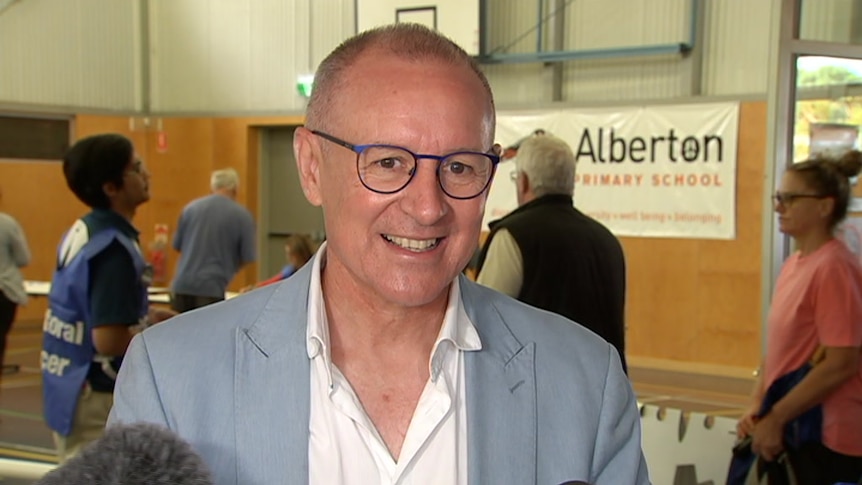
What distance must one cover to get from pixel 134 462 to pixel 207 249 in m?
5.92

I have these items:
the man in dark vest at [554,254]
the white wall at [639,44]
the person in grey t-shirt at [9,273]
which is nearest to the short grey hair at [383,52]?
the man in dark vest at [554,254]

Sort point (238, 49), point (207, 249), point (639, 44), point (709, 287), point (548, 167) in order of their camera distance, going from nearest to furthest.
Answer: point (548, 167), point (207, 249), point (709, 287), point (639, 44), point (238, 49)

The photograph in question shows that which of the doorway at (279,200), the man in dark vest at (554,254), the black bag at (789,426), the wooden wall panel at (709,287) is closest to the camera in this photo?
the black bag at (789,426)

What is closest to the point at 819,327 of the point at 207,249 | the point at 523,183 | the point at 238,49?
the point at 523,183

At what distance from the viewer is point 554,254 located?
127 inches

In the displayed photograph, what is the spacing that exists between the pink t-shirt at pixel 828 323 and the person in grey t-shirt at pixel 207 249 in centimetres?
447

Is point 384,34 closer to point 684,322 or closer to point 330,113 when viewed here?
point 330,113

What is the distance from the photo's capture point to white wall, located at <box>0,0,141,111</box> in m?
10.9

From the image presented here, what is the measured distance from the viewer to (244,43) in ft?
38.1

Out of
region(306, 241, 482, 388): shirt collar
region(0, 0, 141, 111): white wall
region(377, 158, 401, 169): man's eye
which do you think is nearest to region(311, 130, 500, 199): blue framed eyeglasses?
region(377, 158, 401, 169): man's eye

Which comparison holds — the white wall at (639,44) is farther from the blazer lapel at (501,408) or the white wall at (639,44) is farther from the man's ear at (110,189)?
the blazer lapel at (501,408)

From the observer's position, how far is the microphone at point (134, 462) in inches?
31.0

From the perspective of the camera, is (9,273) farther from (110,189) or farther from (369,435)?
(369,435)

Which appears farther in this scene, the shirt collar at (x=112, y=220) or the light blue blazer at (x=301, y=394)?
the shirt collar at (x=112, y=220)
